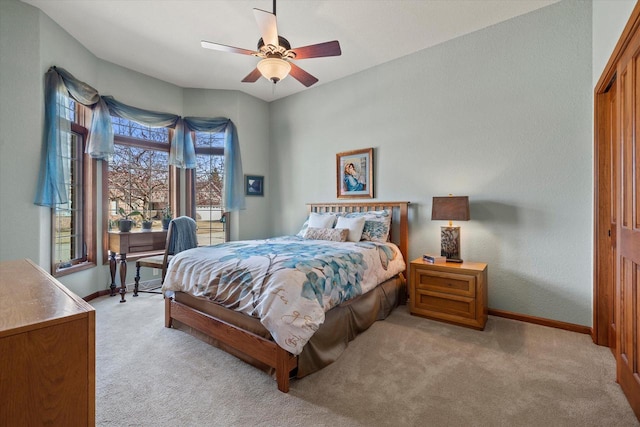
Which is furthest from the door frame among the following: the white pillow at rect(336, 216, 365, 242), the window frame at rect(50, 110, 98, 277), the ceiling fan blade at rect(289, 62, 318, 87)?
the window frame at rect(50, 110, 98, 277)

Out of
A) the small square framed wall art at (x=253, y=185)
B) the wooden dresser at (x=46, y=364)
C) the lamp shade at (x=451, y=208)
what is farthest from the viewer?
the small square framed wall art at (x=253, y=185)

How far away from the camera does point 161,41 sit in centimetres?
340

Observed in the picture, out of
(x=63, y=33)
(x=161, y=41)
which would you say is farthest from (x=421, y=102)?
(x=63, y=33)

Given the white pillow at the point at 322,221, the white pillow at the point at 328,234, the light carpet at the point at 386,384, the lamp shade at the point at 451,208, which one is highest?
the lamp shade at the point at 451,208

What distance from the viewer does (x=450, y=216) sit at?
→ 117 inches

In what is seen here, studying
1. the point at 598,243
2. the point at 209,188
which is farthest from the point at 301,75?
the point at 598,243

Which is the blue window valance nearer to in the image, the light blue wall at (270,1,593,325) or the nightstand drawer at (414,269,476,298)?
the light blue wall at (270,1,593,325)

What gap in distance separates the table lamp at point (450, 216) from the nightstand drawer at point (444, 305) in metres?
0.43

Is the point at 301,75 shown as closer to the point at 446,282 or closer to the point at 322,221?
the point at 322,221

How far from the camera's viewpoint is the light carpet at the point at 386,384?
1.59m

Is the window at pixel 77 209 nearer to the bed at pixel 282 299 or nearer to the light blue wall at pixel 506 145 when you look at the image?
the bed at pixel 282 299

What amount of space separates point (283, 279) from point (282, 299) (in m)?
0.13

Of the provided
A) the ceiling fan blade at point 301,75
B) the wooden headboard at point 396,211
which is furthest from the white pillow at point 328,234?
the ceiling fan blade at point 301,75

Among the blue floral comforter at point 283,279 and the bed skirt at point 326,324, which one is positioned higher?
the blue floral comforter at point 283,279
